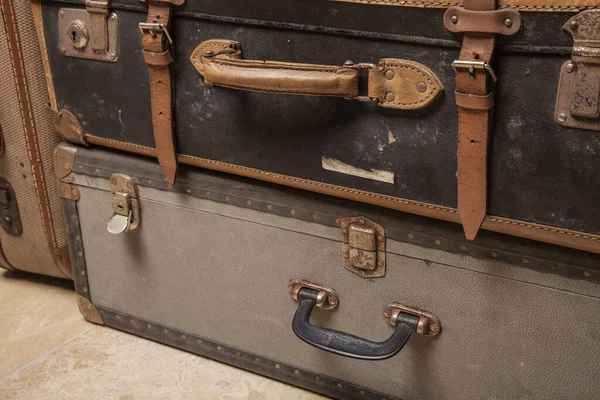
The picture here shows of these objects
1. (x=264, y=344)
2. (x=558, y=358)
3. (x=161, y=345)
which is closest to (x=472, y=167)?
(x=558, y=358)

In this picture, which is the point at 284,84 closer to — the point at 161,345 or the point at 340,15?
the point at 340,15

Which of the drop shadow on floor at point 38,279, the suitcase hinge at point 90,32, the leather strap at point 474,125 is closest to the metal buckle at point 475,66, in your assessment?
the leather strap at point 474,125

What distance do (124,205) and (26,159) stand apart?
352mm

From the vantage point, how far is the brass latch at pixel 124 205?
1662 mm

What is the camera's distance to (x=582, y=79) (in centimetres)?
107

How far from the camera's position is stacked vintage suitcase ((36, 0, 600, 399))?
3.76ft

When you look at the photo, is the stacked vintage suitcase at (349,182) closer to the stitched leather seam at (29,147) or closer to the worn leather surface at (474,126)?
the worn leather surface at (474,126)

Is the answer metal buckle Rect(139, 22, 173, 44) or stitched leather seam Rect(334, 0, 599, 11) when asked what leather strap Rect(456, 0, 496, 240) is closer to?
stitched leather seam Rect(334, 0, 599, 11)

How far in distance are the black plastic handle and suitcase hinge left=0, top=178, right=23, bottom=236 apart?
888mm

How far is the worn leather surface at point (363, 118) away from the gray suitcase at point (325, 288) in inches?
3.7

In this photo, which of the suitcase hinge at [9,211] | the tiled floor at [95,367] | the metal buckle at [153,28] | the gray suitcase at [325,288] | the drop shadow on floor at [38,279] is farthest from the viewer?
the drop shadow on floor at [38,279]

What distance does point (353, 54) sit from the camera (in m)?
1.26

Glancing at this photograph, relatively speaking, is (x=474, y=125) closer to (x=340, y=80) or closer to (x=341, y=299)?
(x=340, y=80)

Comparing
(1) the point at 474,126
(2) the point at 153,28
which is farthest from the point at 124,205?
(1) the point at 474,126
